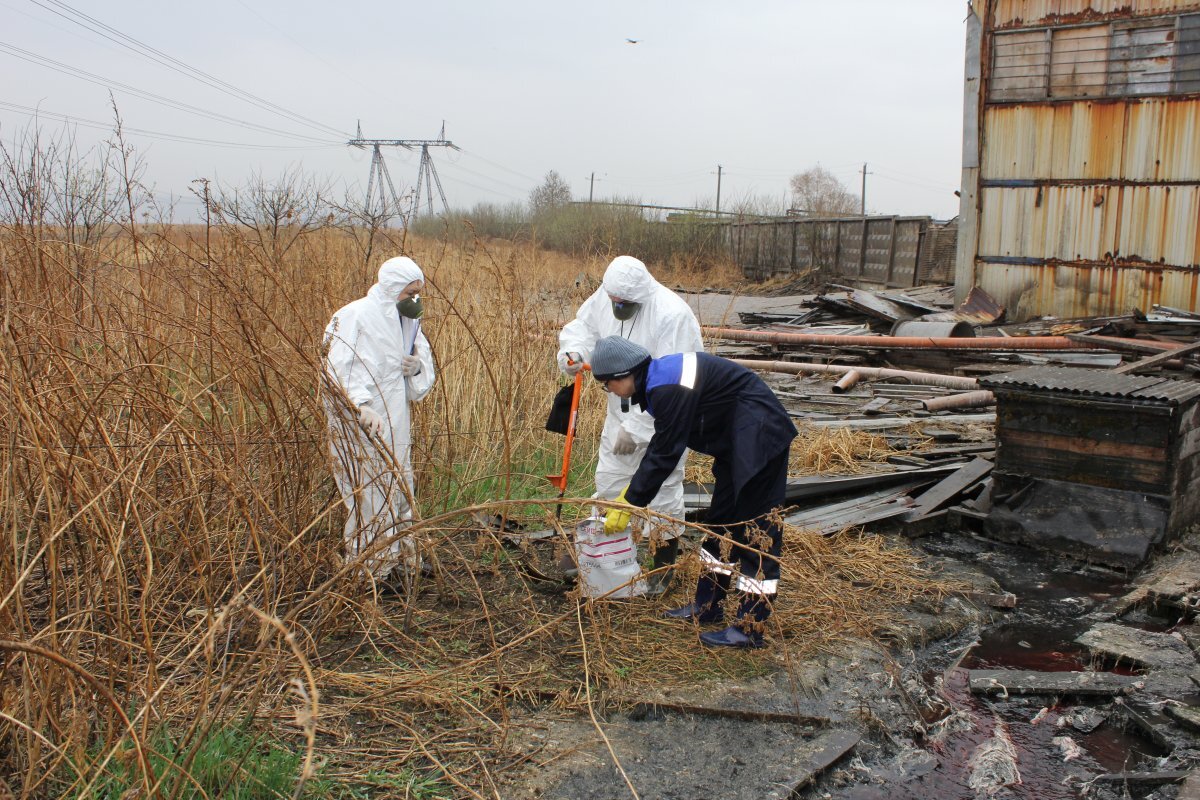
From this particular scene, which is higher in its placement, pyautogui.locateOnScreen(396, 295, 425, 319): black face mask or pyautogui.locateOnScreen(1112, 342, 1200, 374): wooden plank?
pyautogui.locateOnScreen(396, 295, 425, 319): black face mask

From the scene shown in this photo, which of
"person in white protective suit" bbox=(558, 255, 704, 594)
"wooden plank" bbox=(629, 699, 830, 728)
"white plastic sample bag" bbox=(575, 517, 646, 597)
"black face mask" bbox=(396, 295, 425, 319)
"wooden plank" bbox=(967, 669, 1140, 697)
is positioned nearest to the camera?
"wooden plank" bbox=(629, 699, 830, 728)

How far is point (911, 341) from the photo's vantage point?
12375mm

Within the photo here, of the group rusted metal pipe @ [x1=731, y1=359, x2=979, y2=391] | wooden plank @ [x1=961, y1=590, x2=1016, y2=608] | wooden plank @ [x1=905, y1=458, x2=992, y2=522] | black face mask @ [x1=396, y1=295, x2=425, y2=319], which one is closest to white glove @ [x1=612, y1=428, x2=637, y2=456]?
black face mask @ [x1=396, y1=295, x2=425, y2=319]

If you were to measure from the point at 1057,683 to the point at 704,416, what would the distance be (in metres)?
2.05

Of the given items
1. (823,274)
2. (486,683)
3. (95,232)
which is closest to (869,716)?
(486,683)

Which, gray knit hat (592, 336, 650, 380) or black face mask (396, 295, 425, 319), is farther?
black face mask (396, 295, 425, 319)

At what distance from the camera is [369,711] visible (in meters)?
3.94

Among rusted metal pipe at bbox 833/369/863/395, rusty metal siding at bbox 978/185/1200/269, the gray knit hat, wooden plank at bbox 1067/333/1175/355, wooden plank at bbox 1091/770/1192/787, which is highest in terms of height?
rusty metal siding at bbox 978/185/1200/269

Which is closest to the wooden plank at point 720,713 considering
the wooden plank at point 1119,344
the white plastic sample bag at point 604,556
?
the white plastic sample bag at point 604,556

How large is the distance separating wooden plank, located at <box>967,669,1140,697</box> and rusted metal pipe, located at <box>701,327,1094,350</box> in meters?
6.79

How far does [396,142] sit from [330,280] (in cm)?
661

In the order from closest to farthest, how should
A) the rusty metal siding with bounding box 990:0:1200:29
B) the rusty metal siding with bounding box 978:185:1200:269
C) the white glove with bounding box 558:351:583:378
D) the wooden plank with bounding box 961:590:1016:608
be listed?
the wooden plank with bounding box 961:590:1016:608 < the white glove with bounding box 558:351:583:378 < the rusty metal siding with bounding box 990:0:1200:29 < the rusty metal siding with bounding box 978:185:1200:269

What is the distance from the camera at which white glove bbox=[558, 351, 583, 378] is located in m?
5.90

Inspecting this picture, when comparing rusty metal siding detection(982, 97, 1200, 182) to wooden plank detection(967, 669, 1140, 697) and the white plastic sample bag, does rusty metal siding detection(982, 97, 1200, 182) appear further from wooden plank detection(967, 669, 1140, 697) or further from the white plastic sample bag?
the white plastic sample bag
